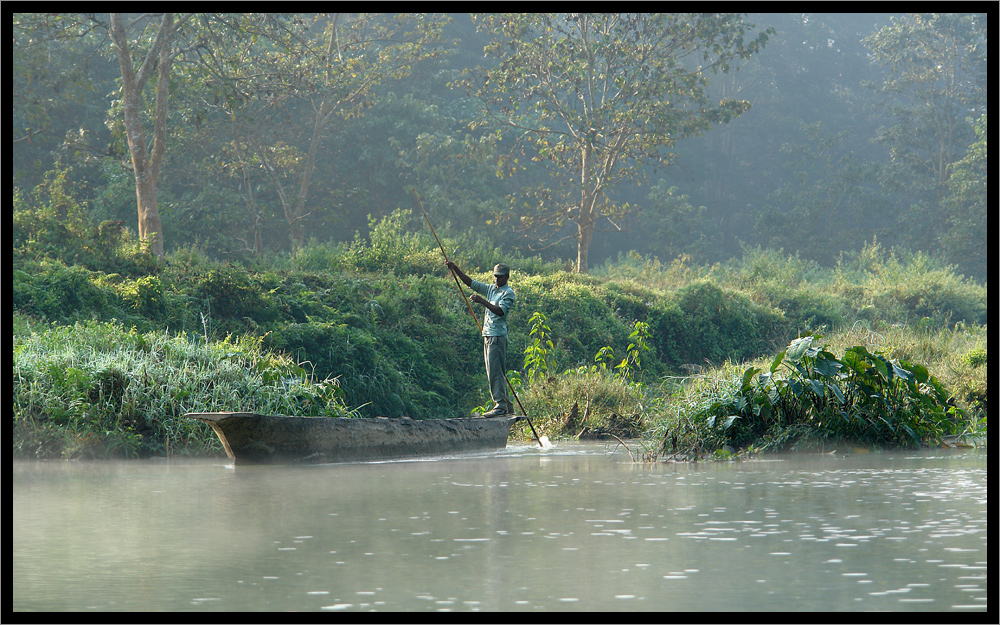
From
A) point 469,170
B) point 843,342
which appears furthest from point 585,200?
point 843,342

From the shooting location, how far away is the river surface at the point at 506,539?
513cm

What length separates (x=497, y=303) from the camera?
1412 cm

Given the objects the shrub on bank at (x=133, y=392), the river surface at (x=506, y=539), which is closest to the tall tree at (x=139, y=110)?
the shrub on bank at (x=133, y=392)

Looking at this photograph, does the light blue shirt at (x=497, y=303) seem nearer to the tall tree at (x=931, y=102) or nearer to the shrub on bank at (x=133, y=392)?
the shrub on bank at (x=133, y=392)

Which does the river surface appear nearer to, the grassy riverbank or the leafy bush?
the leafy bush

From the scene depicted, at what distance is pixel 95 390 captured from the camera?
12844mm

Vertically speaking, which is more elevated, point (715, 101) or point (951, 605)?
point (715, 101)

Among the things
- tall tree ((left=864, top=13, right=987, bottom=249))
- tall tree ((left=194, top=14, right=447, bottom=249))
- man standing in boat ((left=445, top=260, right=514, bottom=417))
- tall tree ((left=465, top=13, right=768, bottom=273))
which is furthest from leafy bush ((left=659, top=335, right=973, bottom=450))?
tall tree ((left=864, top=13, right=987, bottom=249))

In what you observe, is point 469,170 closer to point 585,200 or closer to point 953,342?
point 585,200

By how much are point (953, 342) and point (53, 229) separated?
1754 cm

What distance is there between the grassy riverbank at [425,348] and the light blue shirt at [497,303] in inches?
91.2

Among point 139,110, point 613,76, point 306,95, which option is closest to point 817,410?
point 139,110

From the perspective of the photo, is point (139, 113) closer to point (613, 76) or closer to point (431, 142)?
point (613, 76)

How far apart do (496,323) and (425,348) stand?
6.61 metres
